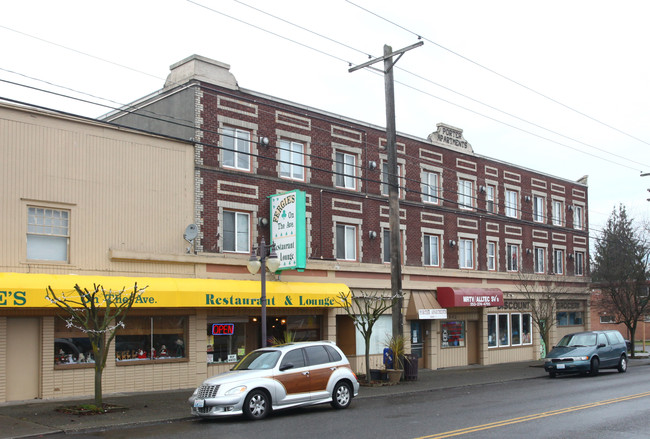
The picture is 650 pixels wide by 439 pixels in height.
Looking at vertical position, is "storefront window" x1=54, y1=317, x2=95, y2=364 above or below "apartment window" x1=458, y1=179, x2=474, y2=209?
below

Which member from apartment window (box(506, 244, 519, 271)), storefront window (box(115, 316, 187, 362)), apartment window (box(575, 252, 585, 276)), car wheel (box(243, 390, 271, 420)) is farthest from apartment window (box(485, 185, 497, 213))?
car wheel (box(243, 390, 271, 420))

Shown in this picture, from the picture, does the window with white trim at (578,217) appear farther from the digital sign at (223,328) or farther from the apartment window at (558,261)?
the digital sign at (223,328)

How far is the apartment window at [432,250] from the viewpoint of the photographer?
1176 inches

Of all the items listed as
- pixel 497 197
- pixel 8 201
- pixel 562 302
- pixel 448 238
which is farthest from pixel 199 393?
pixel 562 302

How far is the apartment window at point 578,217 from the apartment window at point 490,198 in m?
8.41

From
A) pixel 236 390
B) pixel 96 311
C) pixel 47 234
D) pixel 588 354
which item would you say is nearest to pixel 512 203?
pixel 588 354

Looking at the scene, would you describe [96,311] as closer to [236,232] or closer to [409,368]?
[236,232]

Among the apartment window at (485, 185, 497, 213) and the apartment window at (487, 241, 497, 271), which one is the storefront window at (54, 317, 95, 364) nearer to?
the apartment window at (487, 241, 497, 271)

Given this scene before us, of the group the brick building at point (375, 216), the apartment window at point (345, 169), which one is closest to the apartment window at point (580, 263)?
the brick building at point (375, 216)

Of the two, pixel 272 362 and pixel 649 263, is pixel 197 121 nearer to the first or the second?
pixel 272 362

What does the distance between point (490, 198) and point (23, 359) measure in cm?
2314

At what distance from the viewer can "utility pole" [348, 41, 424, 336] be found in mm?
22234

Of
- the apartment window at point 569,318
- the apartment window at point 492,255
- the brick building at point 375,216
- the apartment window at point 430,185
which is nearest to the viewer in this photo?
the brick building at point 375,216

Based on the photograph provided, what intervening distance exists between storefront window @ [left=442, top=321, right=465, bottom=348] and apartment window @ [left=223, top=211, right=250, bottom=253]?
11.5m
